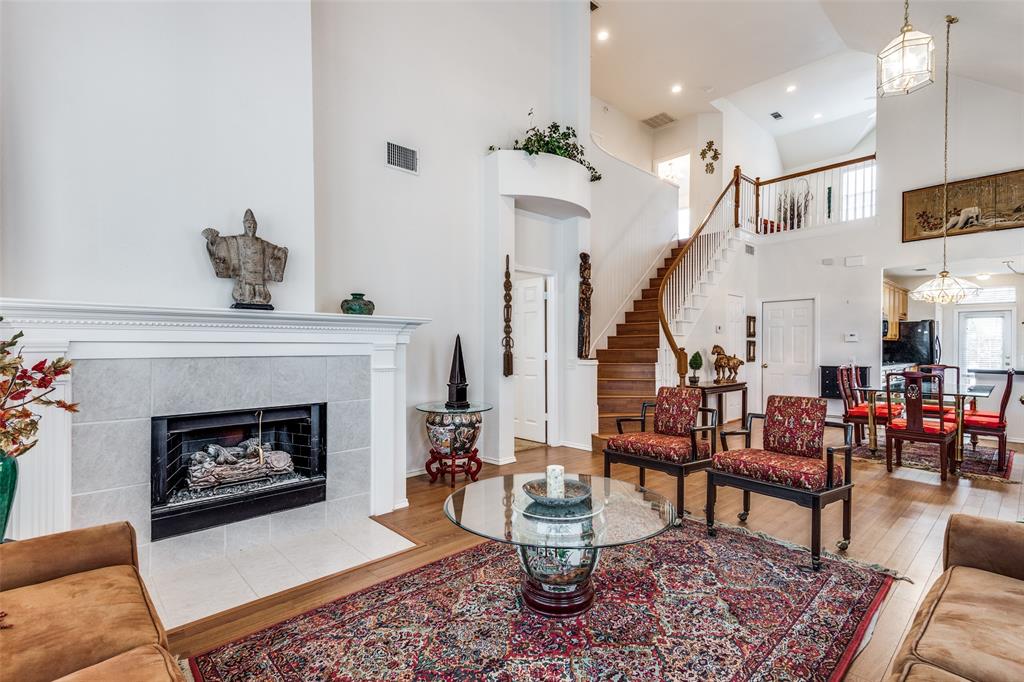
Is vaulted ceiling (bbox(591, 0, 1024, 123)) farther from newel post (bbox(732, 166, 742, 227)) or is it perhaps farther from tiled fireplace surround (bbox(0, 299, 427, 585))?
tiled fireplace surround (bbox(0, 299, 427, 585))

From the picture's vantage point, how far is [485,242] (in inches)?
→ 207

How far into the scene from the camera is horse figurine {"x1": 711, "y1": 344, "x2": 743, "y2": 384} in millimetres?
7352

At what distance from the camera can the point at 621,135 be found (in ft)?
31.0

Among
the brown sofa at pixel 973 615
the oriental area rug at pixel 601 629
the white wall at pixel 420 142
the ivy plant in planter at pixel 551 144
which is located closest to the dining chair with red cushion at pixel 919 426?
the oriental area rug at pixel 601 629

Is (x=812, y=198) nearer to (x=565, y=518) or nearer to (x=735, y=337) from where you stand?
(x=735, y=337)

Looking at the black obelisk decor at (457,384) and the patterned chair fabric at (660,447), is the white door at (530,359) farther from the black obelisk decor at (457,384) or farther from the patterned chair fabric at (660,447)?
the patterned chair fabric at (660,447)

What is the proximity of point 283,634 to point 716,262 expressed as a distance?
7.63 m

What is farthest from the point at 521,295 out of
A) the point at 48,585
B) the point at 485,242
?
the point at 48,585

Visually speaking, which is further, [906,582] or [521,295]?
[521,295]

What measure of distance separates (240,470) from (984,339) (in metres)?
9.06

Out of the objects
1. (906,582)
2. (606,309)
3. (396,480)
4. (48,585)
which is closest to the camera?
(48,585)

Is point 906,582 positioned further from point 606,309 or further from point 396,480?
point 606,309

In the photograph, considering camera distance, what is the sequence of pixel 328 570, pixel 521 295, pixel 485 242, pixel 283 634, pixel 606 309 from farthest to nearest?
pixel 606 309 < pixel 521 295 < pixel 485 242 < pixel 328 570 < pixel 283 634

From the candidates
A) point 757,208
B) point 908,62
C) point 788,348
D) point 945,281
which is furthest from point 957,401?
point 757,208
